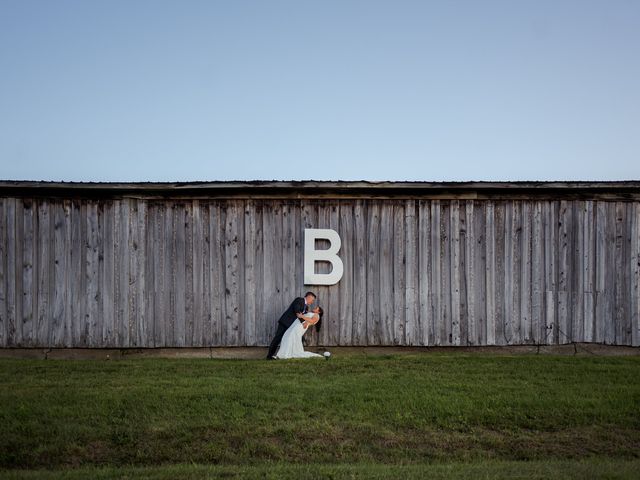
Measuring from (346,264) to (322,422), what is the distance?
593 centimetres

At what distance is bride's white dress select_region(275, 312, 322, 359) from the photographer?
14.9 m

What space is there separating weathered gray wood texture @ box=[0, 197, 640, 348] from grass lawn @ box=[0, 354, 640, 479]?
5.91ft

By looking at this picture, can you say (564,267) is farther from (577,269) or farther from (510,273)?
(510,273)

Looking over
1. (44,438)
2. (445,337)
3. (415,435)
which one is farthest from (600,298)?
(44,438)

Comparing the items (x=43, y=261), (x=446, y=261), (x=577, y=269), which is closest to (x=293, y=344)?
(x=446, y=261)

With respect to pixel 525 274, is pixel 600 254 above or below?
above

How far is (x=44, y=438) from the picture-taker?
9.38m

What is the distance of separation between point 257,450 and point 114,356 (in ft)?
23.6

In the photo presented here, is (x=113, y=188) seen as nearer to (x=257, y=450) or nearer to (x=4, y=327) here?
(x=4, y=327)

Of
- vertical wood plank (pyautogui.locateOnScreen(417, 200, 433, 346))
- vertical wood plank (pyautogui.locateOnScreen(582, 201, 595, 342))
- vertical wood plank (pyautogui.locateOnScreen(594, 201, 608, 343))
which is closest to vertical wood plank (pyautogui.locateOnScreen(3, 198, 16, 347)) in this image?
vertical wood plank (pyautogui.locateOnScreen(417, 200, 433, 346))

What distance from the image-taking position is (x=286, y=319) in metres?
15.1

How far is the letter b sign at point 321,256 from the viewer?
15.4m

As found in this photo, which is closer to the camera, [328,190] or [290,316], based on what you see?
[290,316]

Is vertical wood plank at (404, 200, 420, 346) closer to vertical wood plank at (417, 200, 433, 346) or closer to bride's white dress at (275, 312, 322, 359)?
vertical wood plank at (417, 200, 433, 346)
